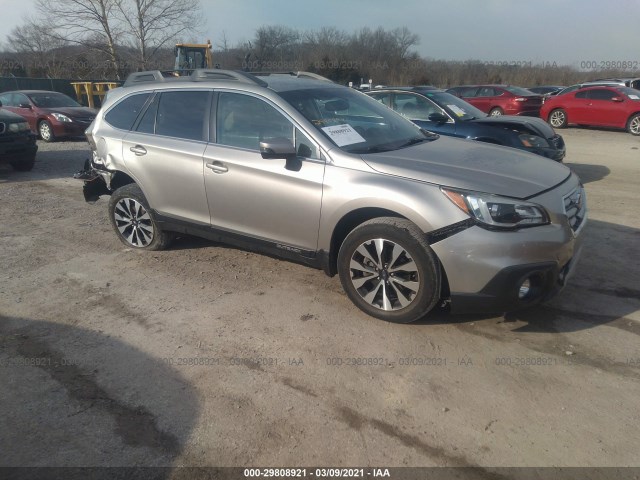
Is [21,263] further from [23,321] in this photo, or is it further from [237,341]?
[237,341]

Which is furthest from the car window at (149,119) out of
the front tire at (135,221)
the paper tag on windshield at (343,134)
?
the paper tag on windshield at (343,134)

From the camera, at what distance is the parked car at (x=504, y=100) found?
1745 centimetres

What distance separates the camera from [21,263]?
5.11 meters

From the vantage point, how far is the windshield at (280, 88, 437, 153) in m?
3.99

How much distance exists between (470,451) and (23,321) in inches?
138

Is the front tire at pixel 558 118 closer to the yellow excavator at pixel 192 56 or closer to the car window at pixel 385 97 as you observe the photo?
the car window at pixel 385 97

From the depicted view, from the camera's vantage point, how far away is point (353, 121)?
171 inches

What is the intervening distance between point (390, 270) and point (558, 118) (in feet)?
53.2

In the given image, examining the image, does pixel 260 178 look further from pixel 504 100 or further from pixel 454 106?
pixel 504 100

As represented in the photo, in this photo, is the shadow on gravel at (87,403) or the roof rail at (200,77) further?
the roof rail at (200,77)

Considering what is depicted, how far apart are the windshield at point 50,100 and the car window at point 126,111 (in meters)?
10.5

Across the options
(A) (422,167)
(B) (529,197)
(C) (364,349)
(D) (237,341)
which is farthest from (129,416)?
(B) (529,197)

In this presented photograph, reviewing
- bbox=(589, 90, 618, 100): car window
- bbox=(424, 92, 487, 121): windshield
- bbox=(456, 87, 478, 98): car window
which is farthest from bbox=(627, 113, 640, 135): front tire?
Result: bbox=(424, 92, 487, 121): windshield

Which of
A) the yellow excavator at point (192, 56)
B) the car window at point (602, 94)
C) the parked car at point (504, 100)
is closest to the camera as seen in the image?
the car window at point (602, 94)
